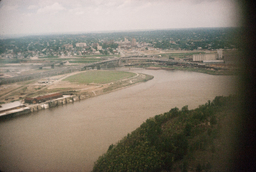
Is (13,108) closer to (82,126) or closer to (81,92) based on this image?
(81,92)

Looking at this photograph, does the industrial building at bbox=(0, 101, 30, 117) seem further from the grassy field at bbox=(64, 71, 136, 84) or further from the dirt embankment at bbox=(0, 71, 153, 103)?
the grassy field at bbox=(64, 71, 136, 84)

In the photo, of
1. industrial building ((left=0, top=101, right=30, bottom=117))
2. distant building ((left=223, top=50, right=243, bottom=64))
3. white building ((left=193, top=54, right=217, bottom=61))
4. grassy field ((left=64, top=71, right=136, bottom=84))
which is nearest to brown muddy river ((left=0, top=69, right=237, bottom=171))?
industrial building ((left=0, top=101, right=30, bottom=117))

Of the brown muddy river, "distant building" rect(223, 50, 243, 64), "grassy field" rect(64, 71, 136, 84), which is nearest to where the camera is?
"distant building" rect(223, 50, 243, 64)

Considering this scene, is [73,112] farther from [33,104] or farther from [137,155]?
[137,155]

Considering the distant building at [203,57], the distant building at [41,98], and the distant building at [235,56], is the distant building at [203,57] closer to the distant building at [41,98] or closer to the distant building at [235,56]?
the distant building at [235,56]

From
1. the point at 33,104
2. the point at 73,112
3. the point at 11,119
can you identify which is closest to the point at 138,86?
the point at 73,112

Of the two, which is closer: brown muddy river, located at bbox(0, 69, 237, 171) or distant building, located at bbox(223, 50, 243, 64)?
distant building, located at bbox(223, 50, 243, 64)

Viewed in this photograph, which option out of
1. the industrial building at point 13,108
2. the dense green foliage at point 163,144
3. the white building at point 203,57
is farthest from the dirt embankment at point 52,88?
the dense green foliage at point 163,144
